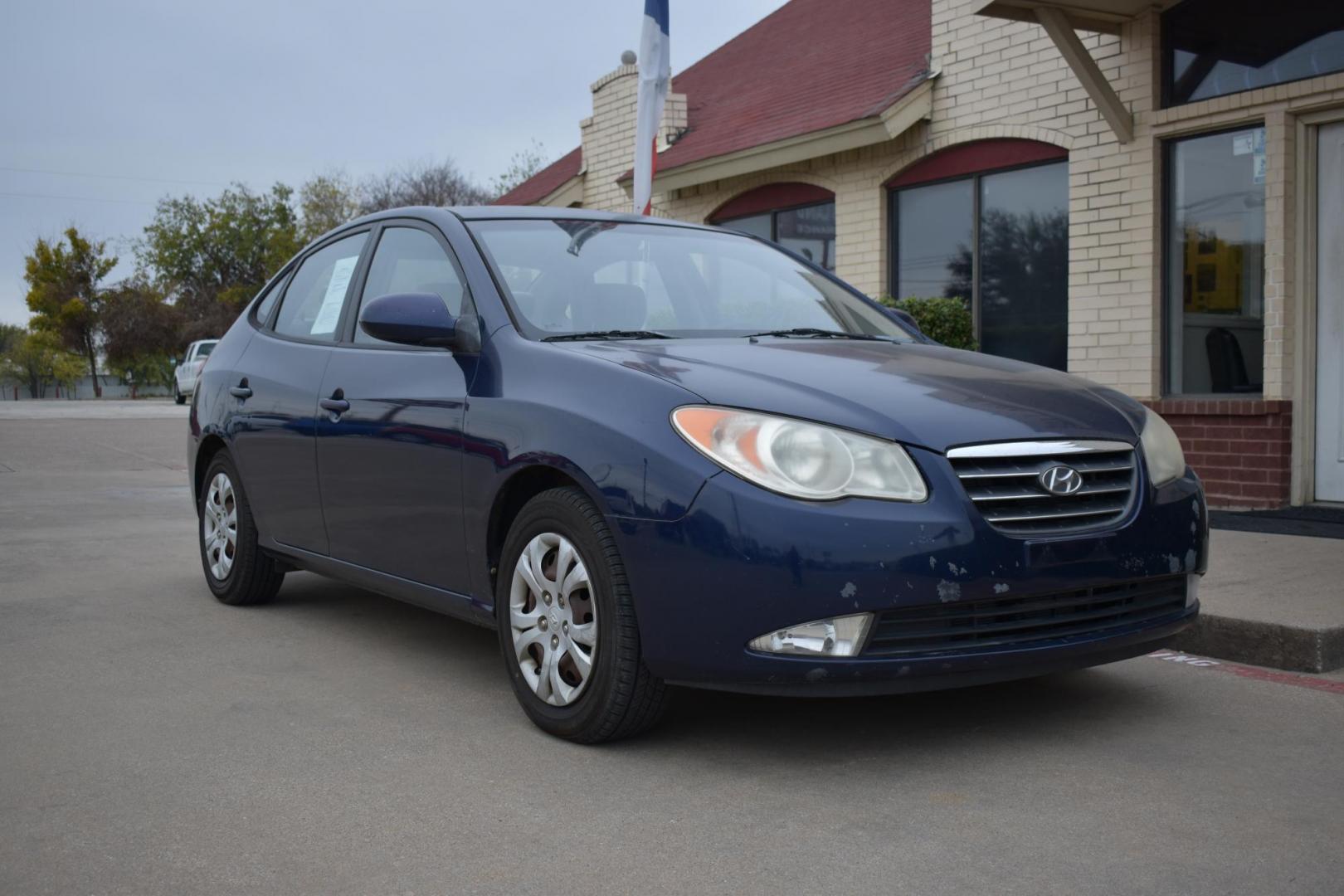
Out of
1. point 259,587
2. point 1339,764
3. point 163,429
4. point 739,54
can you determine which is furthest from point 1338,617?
point 163,429

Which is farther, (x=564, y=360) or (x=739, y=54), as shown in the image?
(x=739, y=54)

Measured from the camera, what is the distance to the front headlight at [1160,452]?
417 centimetres

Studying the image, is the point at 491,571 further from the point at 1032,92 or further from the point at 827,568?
the point at 1032,92

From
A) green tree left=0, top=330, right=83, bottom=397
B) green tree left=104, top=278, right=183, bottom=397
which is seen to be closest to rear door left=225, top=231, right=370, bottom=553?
green tree left=104, top=278, right=183, bottom=397

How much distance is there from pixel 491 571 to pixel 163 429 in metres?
20.0

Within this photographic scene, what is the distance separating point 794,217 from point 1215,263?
4913mm

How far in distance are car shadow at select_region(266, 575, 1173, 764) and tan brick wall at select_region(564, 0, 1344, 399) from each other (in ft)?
16.1

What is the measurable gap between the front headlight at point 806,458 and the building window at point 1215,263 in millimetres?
6237

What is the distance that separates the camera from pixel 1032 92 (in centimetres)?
1059

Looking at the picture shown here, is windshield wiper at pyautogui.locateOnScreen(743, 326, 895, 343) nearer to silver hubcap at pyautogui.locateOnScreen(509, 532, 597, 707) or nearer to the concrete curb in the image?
silver hubcap at pyautogui.locateOnScreen(509, 532, 597, 707)

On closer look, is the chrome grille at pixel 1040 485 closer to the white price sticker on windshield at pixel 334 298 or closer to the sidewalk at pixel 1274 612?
the sidewalk at pixel 1274 612

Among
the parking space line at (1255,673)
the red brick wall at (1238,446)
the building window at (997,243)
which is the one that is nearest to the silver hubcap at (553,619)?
the parking space line at (1255,673)

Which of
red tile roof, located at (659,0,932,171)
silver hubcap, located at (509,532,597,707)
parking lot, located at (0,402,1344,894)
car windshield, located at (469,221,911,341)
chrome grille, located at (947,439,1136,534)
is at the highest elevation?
red tile roof, located at (659,0,932,171)

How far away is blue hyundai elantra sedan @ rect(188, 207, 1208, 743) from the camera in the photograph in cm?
367
